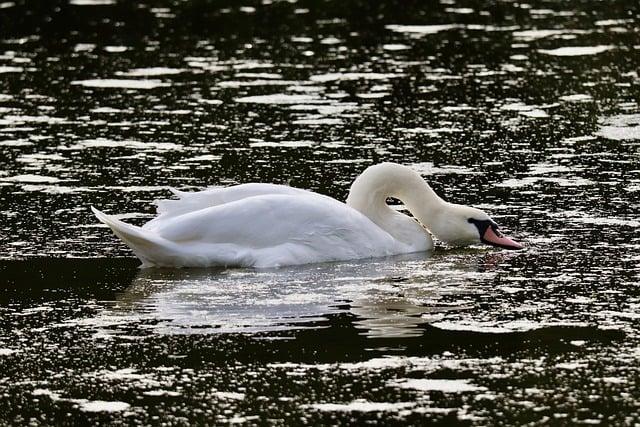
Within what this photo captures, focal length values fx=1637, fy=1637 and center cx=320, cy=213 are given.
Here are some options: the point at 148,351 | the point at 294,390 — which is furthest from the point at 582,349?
the point at 148,351

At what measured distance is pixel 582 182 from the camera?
43.7 feet

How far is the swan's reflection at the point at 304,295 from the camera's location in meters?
9.34

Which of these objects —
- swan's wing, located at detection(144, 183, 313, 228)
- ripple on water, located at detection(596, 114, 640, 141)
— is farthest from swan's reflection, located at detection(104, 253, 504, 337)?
ripple on water, located at detection(596, 114, 640, 141)

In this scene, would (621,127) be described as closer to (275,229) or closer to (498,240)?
(498,240)

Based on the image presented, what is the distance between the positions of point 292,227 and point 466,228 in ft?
4.69

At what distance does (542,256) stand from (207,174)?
3.73 metres

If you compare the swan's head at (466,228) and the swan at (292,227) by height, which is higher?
the swan at (292,227)

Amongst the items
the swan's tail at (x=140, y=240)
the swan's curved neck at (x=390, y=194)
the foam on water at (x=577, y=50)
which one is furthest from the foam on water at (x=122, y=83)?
Answer: the swan's tail at (x=140, y=240)

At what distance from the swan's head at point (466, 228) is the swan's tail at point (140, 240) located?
7.21ft

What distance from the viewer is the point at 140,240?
10.7 meters

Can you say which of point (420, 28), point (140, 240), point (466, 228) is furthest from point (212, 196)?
point (420, 28)

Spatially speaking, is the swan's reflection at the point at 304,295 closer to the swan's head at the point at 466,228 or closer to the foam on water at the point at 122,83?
the swan's head at the point at 466,228

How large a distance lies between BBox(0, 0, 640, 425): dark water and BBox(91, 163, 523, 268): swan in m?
0.16

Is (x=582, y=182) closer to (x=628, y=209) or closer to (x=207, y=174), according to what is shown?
(x=628, y=209)
